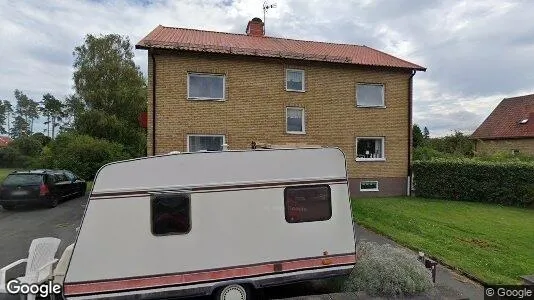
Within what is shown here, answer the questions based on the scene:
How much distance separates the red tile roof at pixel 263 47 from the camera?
555 inches

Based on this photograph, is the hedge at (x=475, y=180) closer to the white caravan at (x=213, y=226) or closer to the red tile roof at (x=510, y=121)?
the white caravan at (x=213, y=226)

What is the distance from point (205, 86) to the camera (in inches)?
570

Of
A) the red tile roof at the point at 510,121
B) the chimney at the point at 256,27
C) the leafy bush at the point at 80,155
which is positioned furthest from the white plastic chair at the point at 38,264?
the red tile roof at the point at 510,121

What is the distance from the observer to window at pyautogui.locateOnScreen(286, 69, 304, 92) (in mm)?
15555

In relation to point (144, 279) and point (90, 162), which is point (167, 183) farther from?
point (90, 162)

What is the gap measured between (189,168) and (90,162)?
789 inches

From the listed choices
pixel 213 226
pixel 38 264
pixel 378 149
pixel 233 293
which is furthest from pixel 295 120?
pixel 38 264

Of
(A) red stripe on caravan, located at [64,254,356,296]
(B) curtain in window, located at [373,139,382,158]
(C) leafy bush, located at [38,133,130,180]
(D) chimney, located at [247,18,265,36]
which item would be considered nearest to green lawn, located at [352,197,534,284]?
(B) curtain in window, located at [373,139,382,158]

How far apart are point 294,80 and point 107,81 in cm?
2209

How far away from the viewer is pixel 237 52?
14.5m

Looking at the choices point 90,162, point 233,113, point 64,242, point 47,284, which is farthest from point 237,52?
point 90,162

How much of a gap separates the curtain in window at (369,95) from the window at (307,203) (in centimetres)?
1199

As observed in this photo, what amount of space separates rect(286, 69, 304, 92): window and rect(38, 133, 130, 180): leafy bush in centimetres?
1385

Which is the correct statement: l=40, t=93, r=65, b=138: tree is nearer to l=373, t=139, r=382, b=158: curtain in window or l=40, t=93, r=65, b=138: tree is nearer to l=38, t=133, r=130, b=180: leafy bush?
l=38, t=133, r=130, b=180: leafy bush
